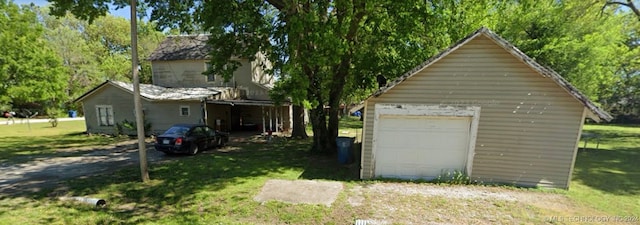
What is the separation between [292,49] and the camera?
8938 mm

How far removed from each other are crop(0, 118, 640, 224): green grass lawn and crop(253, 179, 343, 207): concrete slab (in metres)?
0.24

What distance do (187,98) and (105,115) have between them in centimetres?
718

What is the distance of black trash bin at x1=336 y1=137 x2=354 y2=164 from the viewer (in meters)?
10.4

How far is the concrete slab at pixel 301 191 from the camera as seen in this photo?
6.60 meters

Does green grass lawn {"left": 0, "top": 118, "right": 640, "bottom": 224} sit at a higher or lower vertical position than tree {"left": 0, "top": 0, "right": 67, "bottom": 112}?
lower

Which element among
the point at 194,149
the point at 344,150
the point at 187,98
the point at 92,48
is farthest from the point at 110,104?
the point at 92,48

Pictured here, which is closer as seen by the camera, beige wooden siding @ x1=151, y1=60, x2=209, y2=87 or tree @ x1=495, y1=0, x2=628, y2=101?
tree @ x1=495, y1=0, x2=628, y2=101

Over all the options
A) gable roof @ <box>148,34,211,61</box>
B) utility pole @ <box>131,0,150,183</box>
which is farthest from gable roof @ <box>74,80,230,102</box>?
utility pole @ <box>131,0,150,183</box>

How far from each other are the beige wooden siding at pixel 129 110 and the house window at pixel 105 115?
22 centimetres

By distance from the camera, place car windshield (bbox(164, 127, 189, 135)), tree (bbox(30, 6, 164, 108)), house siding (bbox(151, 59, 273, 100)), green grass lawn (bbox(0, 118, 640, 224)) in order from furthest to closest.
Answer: tree (bbox(30, 6, 164, 108)) < house siding (bbox(151, 59, 273, 100)) < car windshield (bbox(164, 127, 189, 135)) < green grass lawn (bbox(0, 118, 640, 224))

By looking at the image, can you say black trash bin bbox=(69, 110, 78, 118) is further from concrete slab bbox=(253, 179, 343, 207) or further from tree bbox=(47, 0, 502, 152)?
concrete slab bbox=(253, 179, 343, 207)

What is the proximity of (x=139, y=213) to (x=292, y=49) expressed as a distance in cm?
618

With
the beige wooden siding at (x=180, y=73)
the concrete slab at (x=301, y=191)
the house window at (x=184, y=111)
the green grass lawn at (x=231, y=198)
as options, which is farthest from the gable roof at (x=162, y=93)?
the concrete slab at (x=301, y=191)

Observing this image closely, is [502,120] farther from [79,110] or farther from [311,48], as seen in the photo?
[79,110]
